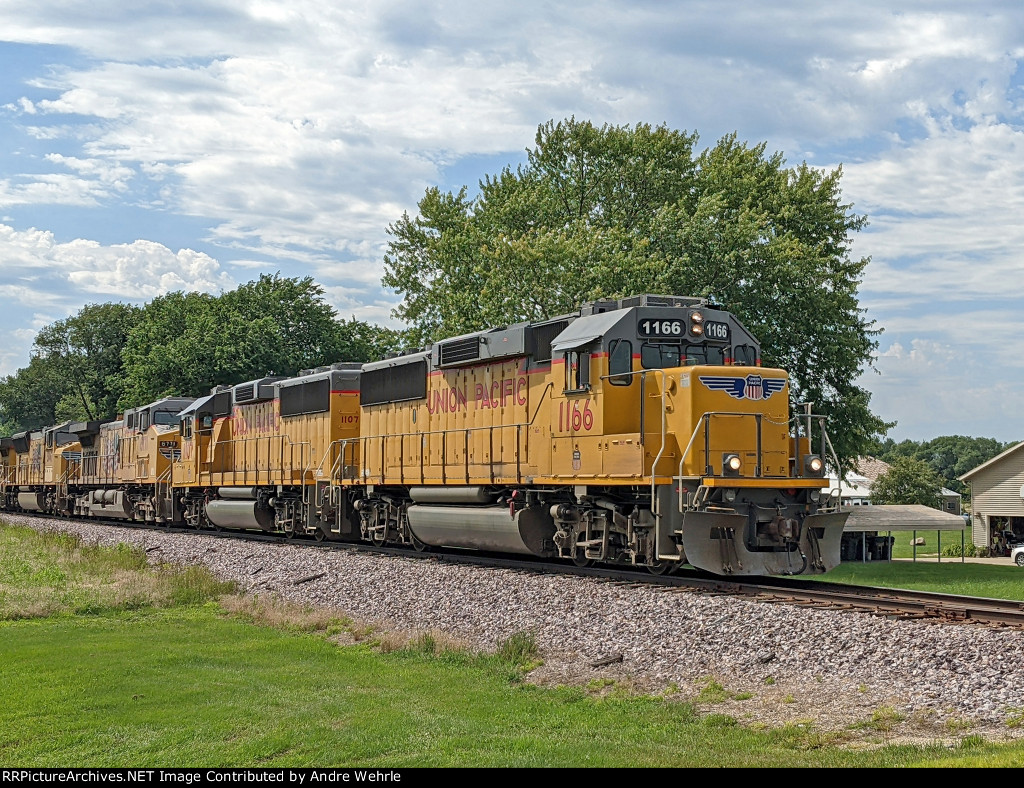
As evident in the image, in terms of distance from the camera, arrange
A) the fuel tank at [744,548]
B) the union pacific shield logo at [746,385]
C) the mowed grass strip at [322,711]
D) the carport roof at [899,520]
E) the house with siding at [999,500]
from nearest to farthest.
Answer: the mowed grass strip at [322,711]
the fuel tank at [744,548]
the union pacific shield logo at [746,385]
the carport roof at [899,520]
the house with siding at [999,500]

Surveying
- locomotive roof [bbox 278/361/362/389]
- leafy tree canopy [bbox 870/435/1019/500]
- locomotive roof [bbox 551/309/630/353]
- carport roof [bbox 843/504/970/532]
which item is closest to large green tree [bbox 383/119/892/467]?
carport roof [bbox 843/504/970/532]

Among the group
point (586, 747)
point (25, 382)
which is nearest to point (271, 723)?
point (586, 747)

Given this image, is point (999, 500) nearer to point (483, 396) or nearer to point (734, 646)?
Result: point (483, 396)

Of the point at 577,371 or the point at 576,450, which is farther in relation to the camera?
the point at 576,450

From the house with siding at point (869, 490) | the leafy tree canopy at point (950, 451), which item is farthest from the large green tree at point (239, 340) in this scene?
the leafy tree canopy at point (950, 451)

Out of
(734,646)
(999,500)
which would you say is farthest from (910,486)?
(734,646)

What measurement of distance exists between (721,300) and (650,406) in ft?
48.5

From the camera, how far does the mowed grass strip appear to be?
6.89 m

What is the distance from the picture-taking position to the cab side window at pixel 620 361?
50.0 ft

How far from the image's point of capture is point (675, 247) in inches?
1128

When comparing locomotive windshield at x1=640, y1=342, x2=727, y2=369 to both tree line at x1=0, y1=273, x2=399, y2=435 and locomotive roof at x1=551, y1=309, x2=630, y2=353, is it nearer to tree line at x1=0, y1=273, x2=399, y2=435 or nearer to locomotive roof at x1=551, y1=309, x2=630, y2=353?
locomotive roof at x1=551, y1=309, x2=630, y2=353

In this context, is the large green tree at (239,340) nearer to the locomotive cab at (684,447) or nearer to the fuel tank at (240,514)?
the fuel tank at (240,514)

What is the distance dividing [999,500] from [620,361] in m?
39.0

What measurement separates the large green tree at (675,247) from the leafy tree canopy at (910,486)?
54.6 metres
